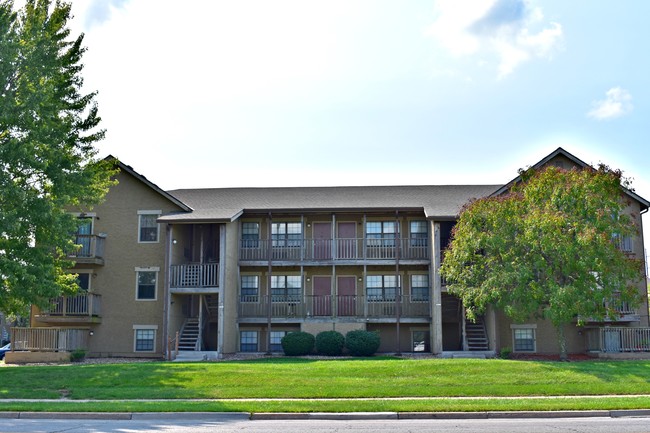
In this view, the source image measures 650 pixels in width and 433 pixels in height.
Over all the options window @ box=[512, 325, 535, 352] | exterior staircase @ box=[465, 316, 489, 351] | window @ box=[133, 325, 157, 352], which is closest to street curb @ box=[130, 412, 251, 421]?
exterior staircase @ box=[465, 316, 489, 351]

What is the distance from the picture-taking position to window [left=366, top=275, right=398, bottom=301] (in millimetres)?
35656

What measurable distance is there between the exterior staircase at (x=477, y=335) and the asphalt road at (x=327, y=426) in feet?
51.4

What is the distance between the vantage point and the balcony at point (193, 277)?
33656 millimetres

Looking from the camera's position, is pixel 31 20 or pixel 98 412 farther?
pixel 31 20

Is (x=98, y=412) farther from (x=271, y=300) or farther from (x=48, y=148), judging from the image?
(x=271, y=300)

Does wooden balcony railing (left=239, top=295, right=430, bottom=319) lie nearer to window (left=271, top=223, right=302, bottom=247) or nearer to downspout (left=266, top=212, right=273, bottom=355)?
downspout (left=266, top=212, right=273, bottom=355)

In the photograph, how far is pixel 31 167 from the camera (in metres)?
26.7

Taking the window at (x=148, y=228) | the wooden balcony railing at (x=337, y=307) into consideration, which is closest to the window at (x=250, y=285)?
the wooden balcony railing at (x=337, y=307)

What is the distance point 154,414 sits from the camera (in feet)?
57.6

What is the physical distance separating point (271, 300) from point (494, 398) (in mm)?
17254

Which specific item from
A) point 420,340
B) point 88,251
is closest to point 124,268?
point 88,251

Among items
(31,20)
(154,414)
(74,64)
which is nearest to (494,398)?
(154,414)

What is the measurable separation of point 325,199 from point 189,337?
943cm

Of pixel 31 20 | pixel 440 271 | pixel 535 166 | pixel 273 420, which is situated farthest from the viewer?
pixel 535 166
